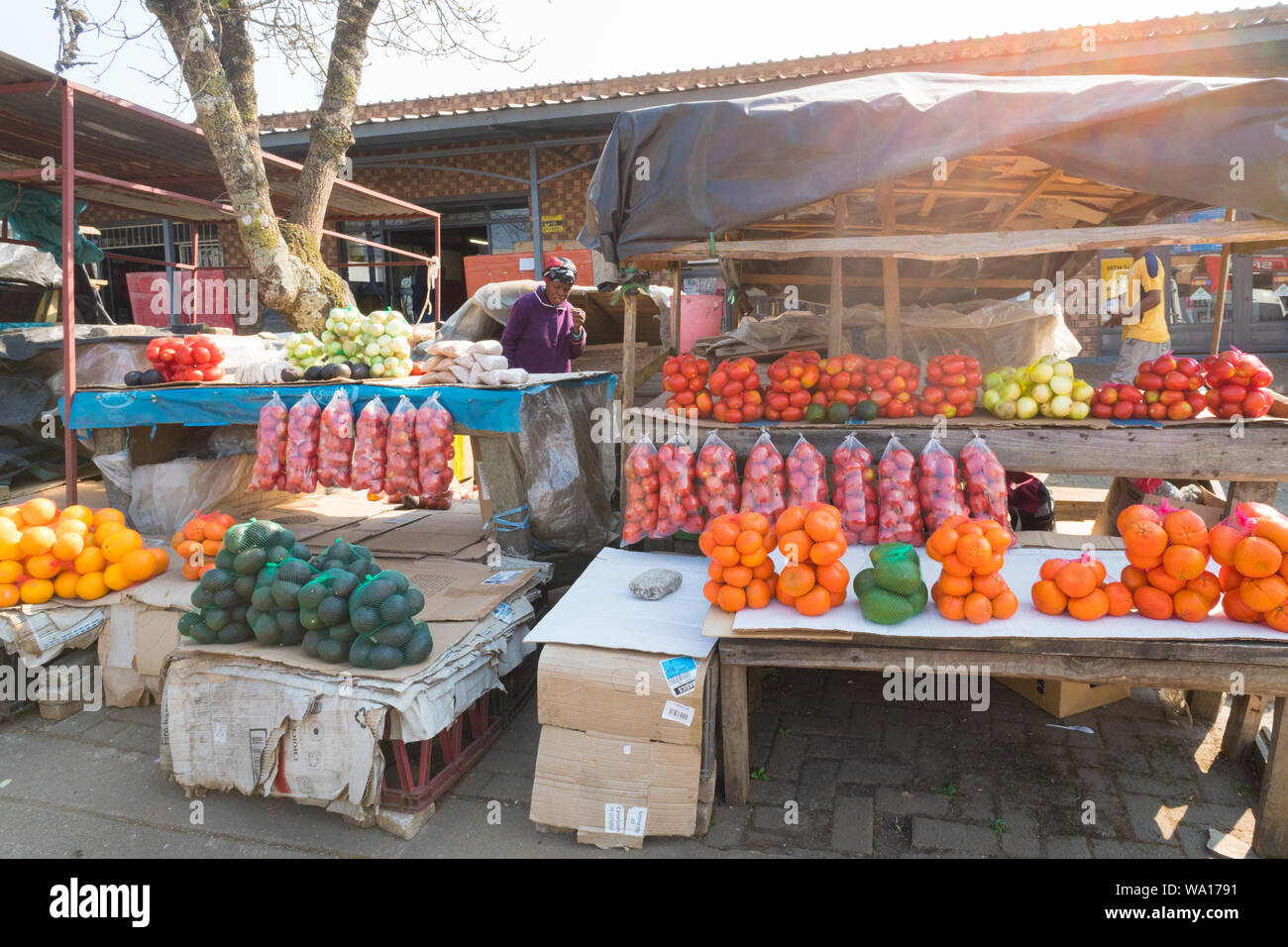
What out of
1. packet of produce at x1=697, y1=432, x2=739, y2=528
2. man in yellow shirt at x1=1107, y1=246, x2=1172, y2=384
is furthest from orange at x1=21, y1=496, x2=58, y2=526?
man in yellow shirt at x1=1107, y1=246, x2=1172, y2=384

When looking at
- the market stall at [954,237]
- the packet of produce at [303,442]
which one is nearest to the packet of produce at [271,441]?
the packet of produce at [303,442]

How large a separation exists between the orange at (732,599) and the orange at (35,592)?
3400 millimetres

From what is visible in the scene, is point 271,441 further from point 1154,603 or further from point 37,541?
point 1154,603

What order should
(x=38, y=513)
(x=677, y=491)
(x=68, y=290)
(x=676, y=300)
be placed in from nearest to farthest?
(x=677, y=491) < (x=38, y=513) < (x=68, y=290) < (x=676, y=300)

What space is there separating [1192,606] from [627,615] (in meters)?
2.05

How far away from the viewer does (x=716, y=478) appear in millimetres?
3797

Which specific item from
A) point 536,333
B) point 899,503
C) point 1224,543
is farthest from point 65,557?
point 1224,543

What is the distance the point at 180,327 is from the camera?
7.11m

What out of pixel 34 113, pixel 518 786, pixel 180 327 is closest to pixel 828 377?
pixel 518 786

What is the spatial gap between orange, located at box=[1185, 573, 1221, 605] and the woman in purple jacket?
14.1ft

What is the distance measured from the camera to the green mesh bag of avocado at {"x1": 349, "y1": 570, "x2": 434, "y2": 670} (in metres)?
2.79

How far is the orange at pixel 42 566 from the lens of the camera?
370 cm

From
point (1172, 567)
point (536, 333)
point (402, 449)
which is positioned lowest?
point (1172, 567)
